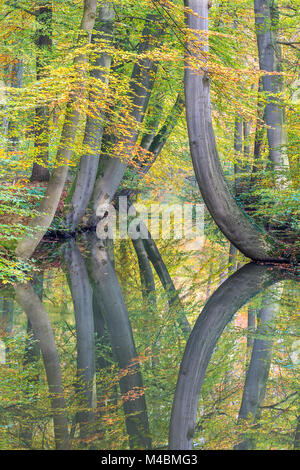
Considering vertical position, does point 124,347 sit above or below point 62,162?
below

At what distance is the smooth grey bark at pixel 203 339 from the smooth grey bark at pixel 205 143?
876 mm

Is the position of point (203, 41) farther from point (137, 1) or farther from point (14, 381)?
point (14, 381)

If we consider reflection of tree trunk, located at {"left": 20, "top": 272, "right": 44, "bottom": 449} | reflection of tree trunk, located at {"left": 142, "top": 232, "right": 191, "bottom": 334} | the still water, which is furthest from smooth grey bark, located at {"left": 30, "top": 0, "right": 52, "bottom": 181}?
reflection of tree trunk, located at {"left": 20, "top": 272, "right": 44, "bottom": 449}

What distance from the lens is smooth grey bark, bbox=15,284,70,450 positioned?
120 inches

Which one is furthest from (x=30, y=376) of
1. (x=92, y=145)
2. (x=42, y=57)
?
(x=92, y=145)

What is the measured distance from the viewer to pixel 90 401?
11.2ft

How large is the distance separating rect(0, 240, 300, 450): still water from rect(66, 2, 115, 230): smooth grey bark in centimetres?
431

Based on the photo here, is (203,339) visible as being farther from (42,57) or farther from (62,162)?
(42,57)

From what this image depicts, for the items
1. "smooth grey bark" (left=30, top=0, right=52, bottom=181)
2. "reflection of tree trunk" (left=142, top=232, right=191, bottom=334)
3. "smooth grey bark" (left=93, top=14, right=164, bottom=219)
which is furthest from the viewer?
"smooth grey bark" (left=93, top=14, right=164, bottom=219)

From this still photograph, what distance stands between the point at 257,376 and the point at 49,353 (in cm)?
174

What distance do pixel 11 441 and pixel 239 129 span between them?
15.6 m

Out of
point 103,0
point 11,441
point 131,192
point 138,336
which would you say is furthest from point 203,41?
point 131,192

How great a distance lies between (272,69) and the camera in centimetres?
982

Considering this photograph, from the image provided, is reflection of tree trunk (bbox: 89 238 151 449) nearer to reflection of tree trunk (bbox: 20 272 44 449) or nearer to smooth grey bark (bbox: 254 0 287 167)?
reflection of tree trunk (bbox: 20 272 44 449)
